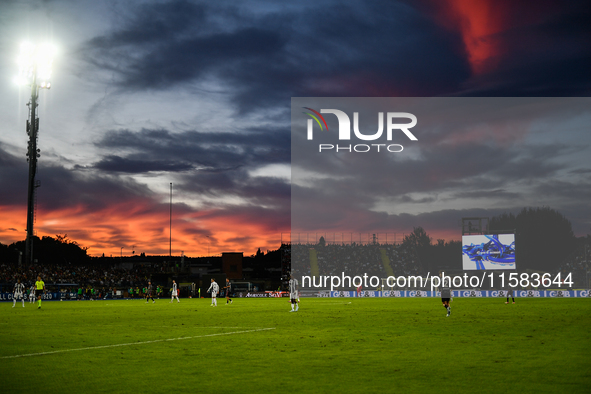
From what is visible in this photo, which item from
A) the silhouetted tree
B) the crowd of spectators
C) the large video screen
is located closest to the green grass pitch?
the large video screen

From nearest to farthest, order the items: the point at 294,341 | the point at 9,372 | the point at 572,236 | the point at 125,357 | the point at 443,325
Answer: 1. the point at 9,372
2. the point at 125,357
3. the point at 294,341
4. the point at 443,325
5. the point at 572,236

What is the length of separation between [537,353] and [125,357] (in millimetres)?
9117

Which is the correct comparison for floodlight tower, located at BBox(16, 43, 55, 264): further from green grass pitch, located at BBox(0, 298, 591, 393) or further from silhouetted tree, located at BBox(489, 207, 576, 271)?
silhouetted tree, located at BBox(489, 207, 576, 271)

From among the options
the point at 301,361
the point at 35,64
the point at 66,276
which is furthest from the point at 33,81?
the point at 301,361

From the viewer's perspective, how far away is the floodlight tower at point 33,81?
209 ft

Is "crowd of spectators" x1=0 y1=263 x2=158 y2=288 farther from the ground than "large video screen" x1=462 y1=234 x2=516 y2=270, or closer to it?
closer to it

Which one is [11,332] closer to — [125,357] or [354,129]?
[125,357]

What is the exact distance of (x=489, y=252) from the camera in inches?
2579

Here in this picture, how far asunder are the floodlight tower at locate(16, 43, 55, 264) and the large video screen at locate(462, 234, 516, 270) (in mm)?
50697

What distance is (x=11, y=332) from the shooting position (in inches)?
788

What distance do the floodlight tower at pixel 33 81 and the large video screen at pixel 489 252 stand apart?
166 feet

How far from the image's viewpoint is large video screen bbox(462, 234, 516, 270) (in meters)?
64.7

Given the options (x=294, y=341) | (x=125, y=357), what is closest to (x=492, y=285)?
(x=294, y=341)

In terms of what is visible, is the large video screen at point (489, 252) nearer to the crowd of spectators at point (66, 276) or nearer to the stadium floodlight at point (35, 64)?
the crowd of spectators at point (66, 276)
